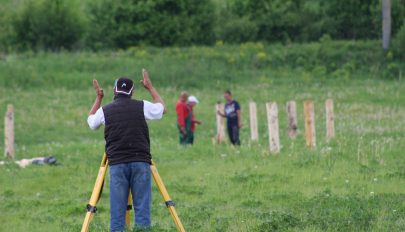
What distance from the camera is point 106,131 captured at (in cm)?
1073

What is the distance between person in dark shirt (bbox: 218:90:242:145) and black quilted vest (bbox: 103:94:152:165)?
45.5 feet

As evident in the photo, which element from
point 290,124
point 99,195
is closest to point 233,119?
point 290,124

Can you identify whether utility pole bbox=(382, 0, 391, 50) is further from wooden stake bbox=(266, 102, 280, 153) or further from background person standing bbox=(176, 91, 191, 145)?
wooden stake bbox=(266, 102, 280, 153)

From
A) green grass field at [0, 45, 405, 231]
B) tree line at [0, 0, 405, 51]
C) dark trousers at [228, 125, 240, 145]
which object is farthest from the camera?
tree line at [0, 0, 405, 51]

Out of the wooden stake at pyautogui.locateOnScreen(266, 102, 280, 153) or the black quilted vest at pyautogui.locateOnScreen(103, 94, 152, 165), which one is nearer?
the black quilted vest at pyautogui.locateOnScreen(103, 94, 152, 165)

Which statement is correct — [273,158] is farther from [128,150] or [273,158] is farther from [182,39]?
[182,39]

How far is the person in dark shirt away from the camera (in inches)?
968

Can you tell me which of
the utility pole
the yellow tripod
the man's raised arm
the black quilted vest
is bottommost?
the utility pole

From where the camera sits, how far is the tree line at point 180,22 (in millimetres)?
54438

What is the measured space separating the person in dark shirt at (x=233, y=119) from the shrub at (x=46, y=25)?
3071 cm

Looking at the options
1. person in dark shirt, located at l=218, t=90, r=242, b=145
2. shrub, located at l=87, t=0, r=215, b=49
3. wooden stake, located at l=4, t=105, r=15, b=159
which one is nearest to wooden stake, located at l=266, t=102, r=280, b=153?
person in dark shirt, located at l=218, t=90, r=242, b=145

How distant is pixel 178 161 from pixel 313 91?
20.2 meters

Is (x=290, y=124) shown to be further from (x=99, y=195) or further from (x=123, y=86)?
(x=99, y=195)

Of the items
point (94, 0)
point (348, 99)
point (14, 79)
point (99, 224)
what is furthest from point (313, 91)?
point (99, 224)
